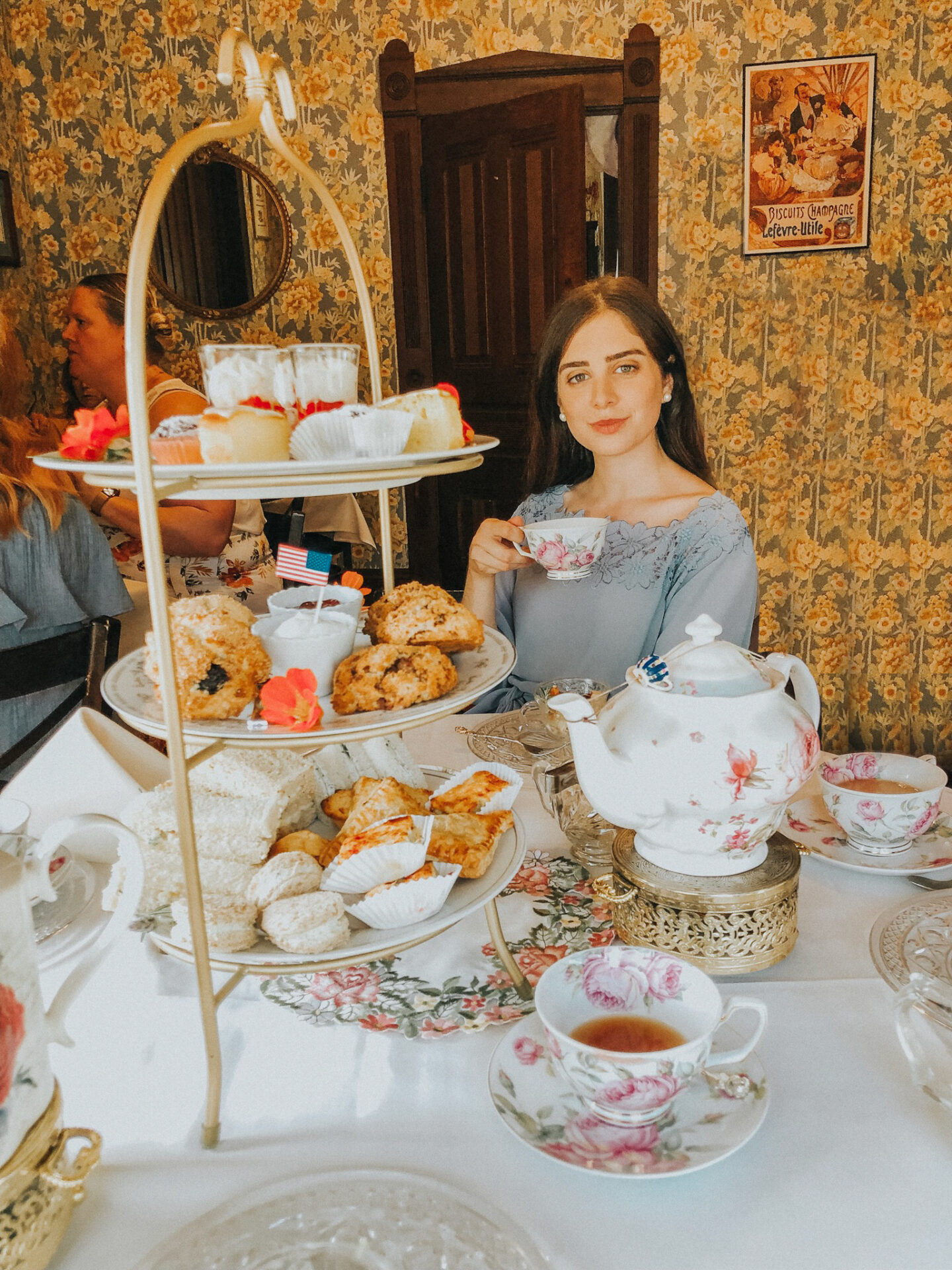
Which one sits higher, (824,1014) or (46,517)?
(46,517)

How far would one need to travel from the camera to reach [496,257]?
3787 mm

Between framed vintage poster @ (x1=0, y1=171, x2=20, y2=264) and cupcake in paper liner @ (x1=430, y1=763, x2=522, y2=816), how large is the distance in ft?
11.9

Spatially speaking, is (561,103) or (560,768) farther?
(561,103)

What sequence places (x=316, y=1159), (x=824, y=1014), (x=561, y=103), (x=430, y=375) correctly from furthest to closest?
1. (x=430, y=375)
2. (x=561, y=103)
3. (x=824, y=1014)
4. (x=316, y=1159)

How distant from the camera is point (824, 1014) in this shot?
821 millimetres

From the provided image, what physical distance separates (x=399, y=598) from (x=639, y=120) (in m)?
3.49

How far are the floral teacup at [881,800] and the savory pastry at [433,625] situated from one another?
1.54 feet

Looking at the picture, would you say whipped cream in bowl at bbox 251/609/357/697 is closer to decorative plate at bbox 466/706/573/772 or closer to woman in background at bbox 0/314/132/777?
decorative plate at bbox 466/706/573/772

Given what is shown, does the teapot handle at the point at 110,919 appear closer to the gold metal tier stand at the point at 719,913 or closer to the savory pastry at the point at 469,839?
the savory pastry at the point at 469,839

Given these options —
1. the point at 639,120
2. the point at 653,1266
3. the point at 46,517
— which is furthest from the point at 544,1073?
the point at 639,120

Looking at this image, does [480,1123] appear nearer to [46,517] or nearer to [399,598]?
[399,598]

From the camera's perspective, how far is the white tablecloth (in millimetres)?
616

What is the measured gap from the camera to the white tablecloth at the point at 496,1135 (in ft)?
2.02

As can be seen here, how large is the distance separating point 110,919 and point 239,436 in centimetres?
34
